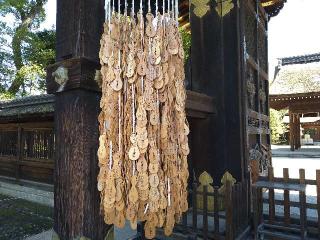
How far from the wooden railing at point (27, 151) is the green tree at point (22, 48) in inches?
282

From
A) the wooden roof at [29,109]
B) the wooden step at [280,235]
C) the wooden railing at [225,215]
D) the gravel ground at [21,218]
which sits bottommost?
the gravel ground at [21,218]

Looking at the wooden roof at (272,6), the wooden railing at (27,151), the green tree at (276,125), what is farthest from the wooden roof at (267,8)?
the green tree at (276,125)

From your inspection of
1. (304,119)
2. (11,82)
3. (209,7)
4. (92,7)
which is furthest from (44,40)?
(304,119)

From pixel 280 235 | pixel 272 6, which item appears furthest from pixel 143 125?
pixel 272 6

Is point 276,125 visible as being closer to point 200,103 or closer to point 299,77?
point 299,77

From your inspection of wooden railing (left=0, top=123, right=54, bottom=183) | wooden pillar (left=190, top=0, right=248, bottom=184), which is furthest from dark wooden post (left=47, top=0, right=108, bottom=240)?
wooden railing (left=0, top=123, right=54, bottom=183)

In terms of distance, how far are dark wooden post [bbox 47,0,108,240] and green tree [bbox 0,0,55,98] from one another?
1454cm

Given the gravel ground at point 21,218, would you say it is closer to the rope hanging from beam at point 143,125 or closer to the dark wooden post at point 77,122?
the dark wooden post at point 77,122

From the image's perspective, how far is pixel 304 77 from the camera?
54.1 ft

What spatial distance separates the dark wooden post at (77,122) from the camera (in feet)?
5.86

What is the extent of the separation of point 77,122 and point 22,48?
1735cm

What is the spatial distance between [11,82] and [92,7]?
17.7m

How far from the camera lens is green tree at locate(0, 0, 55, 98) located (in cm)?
1593

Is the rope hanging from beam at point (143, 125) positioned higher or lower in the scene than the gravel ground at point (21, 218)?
higher
